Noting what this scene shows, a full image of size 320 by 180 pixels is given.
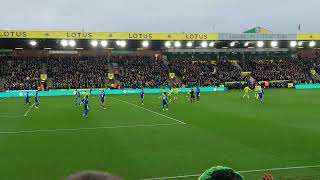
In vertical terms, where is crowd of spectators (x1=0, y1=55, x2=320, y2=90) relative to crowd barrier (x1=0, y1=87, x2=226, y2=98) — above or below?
above

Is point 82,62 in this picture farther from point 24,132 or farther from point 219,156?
point 219,156

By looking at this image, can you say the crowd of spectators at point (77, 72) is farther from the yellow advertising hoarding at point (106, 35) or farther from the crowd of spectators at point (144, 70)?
the yellow advertising hoarding at point (106, 35)

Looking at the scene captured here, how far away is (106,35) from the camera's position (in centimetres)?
5853

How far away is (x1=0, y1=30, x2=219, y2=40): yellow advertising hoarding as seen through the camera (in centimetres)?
5575

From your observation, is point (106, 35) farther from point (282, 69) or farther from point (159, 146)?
point (159, 146)

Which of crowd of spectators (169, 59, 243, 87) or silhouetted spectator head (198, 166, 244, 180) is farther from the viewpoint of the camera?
crowd of spectators (169, 59, 243, 87)

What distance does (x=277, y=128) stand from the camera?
22.1 metres

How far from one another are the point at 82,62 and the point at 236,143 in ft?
194

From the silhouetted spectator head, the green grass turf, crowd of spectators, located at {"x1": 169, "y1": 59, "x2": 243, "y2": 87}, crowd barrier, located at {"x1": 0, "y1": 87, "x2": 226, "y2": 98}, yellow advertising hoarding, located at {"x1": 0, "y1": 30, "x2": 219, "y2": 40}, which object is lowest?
the green grass turf

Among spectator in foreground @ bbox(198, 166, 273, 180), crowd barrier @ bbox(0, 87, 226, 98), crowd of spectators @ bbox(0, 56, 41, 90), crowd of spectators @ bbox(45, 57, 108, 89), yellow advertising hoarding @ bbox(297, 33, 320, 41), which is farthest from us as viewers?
yellow advertising hoarding @ bbox(297, 33, 320, 41)

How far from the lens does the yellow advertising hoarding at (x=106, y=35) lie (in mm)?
55750

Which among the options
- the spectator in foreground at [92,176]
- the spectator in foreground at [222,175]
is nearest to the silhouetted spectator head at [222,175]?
the spectator in foreground at [222,175]

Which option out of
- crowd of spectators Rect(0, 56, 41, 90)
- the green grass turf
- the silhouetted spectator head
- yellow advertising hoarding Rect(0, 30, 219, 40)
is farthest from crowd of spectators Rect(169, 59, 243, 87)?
the silhouetted spectator head

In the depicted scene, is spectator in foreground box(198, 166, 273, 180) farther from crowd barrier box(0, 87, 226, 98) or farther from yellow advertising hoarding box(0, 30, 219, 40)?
yellow advertising hoarding box(0, 30, 219, 40)
